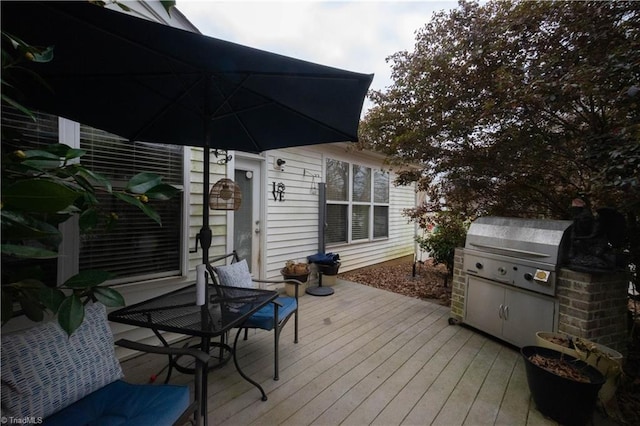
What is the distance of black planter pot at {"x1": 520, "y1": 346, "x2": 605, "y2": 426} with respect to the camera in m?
1.81

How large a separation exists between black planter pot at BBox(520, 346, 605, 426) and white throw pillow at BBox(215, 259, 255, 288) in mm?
2429

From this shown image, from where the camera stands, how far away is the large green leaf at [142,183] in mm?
1116

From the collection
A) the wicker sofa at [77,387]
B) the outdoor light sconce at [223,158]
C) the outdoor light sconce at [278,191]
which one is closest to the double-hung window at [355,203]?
the outdoor light sconce at [278,191]

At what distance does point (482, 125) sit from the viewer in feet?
10.3

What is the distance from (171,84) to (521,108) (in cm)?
319

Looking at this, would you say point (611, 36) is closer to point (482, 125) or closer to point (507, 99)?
point (507, 99)

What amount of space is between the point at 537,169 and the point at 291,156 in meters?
3.37

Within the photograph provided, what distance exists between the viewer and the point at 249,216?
419 cm

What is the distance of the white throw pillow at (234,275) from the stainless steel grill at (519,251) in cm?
254

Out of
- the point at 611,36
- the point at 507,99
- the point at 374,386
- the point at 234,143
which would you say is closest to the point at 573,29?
the point at 611,36

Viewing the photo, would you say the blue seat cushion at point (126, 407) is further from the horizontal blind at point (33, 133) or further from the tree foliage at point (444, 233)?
the tree foliage at point (444, 233)

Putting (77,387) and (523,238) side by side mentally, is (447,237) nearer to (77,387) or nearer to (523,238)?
(523,238)

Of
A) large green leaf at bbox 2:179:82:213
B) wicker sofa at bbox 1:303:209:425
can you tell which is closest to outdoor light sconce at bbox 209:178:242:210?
wicker sofa at bbox 1:303:209:425

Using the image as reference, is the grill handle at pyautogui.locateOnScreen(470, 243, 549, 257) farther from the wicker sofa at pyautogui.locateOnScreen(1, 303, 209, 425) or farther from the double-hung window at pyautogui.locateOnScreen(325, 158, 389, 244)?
the wicker sofa at pyautogui.locateOnScreen(1, 303, 209, 425)
